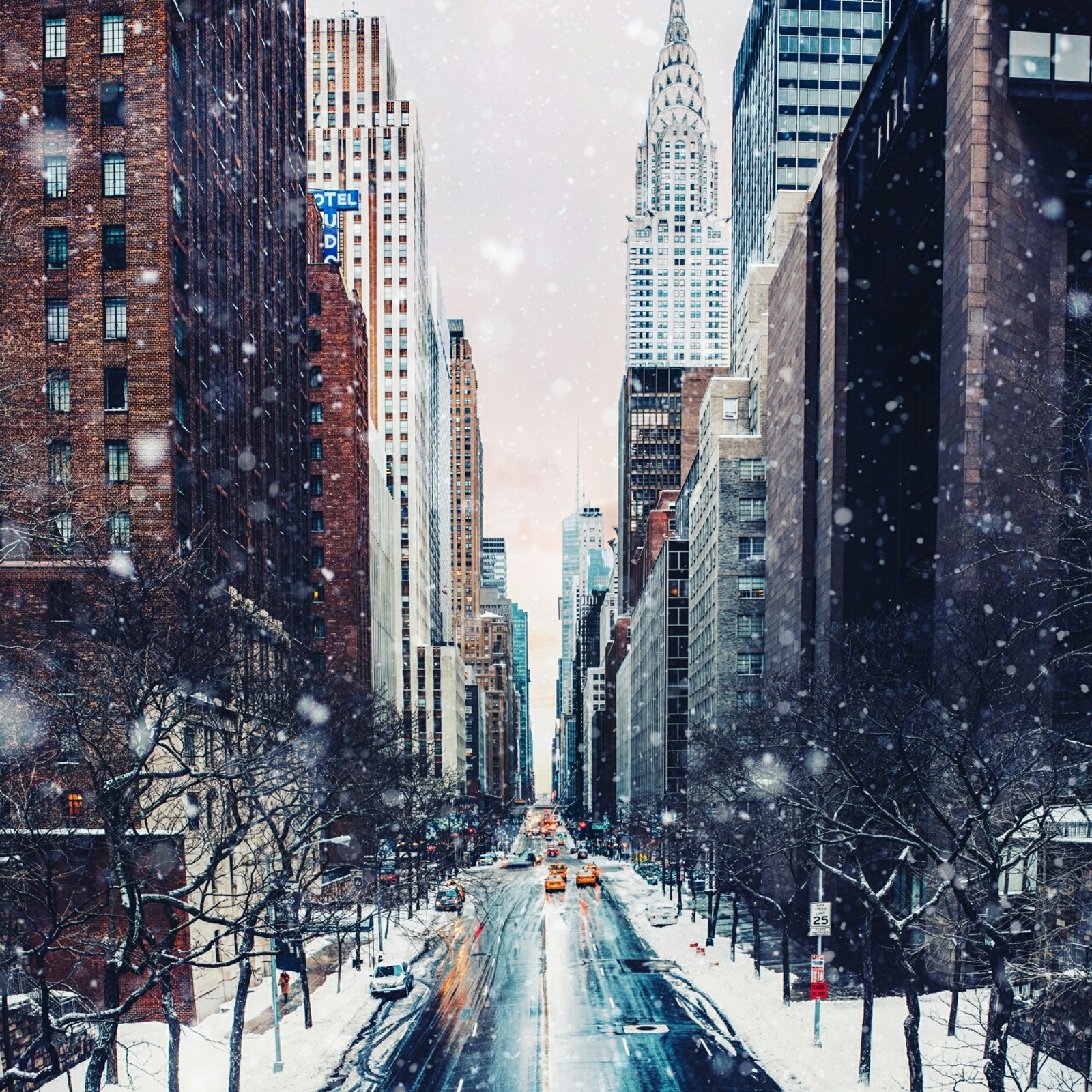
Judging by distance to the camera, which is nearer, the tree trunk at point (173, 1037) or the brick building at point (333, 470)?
the tree trunk at point (173, 1037)

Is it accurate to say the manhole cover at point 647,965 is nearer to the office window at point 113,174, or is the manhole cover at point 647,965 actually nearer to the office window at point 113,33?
the office window at point 113,174

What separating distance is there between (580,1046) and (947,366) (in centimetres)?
2690

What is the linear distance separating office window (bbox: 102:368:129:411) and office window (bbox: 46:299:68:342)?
225 cm

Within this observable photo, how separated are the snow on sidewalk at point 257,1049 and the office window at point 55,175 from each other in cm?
3032

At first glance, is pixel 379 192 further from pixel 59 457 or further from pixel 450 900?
pixel 59 457

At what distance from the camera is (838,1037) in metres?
31.2

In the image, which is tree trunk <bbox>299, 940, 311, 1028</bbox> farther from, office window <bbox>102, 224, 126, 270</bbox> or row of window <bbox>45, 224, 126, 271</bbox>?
row of window <bbox>45, 224, 126, 271</bbox>

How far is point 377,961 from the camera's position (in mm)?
46156

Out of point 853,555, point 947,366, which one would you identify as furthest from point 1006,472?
point 853,555

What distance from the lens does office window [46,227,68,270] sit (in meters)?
41.6

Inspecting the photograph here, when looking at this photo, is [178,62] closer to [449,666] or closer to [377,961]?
[377,961]

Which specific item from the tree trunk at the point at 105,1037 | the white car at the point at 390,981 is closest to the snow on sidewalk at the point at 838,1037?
the white car at the point at 390,981

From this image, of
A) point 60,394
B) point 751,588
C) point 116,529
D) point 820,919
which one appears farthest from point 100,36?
point 751,588

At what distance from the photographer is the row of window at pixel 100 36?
42406 millimetres
